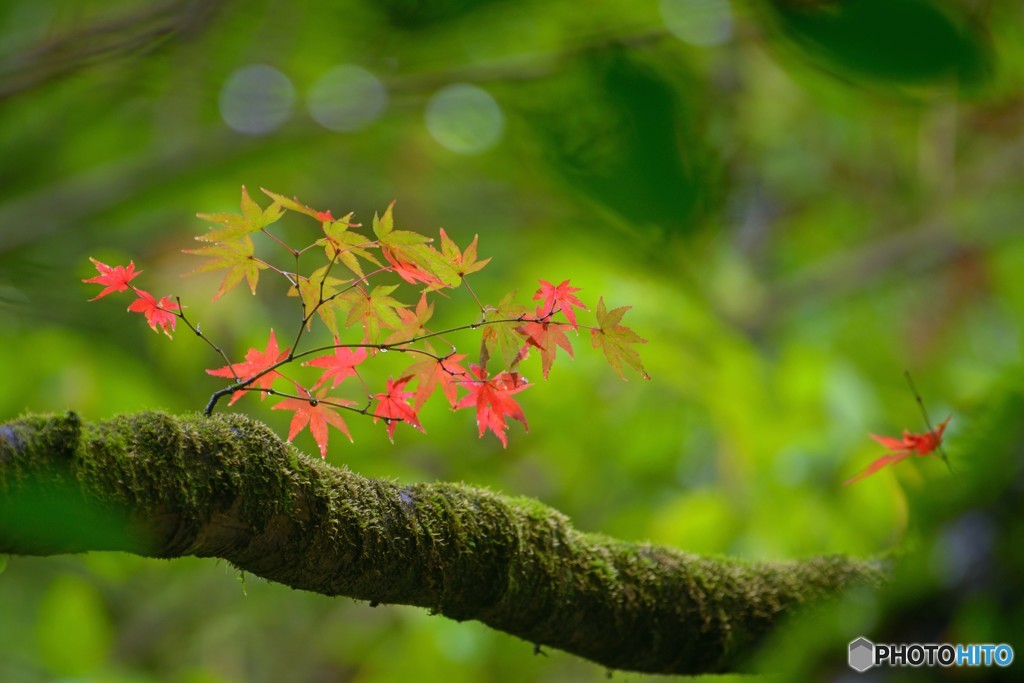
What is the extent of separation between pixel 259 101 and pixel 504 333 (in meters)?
0.94

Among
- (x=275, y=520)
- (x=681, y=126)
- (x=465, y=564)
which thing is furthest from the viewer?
(x=465, y=564)

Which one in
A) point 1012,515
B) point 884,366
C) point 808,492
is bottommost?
point 884,366

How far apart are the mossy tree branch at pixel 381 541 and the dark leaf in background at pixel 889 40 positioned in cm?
46

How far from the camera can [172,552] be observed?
0.78m

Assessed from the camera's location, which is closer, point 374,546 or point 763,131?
point 374,546

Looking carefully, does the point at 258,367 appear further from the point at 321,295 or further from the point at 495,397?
the point at 495,397

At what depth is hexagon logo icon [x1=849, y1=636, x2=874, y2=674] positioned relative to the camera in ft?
1.05

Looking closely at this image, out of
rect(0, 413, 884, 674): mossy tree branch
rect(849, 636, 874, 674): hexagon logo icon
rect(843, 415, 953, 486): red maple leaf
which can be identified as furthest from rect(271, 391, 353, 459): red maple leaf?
rect(849, 636, 874, 674): hexagon logo icon

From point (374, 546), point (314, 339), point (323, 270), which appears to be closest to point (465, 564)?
point (374, 546)

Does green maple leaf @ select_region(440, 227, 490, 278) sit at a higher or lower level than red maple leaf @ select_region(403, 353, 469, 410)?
higher

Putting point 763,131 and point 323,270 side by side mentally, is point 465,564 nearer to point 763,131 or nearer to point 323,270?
point 323,270

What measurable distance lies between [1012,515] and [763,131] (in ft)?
11.4

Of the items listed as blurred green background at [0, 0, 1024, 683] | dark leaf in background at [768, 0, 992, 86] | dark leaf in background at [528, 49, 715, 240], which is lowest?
blurred green background at [0, 0, 1024, 683]

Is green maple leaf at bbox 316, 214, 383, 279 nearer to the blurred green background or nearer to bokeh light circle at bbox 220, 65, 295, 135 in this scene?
the blurred green background
